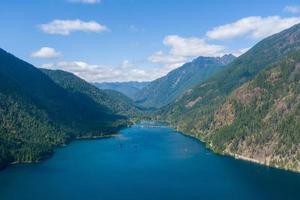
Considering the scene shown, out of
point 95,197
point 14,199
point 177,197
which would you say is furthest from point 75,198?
point 177,197

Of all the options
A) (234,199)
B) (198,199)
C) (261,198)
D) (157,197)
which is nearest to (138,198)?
(157,197)

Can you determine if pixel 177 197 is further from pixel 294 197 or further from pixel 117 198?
pixel 294 197

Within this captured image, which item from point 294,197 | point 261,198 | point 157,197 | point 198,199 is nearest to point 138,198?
point 157,197

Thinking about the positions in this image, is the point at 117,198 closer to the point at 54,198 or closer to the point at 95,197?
the point at 95,197

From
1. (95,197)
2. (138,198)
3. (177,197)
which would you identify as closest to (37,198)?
(95,197)

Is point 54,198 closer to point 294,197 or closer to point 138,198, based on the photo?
point 138,198

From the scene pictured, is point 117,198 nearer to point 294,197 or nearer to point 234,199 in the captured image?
point 234,199
